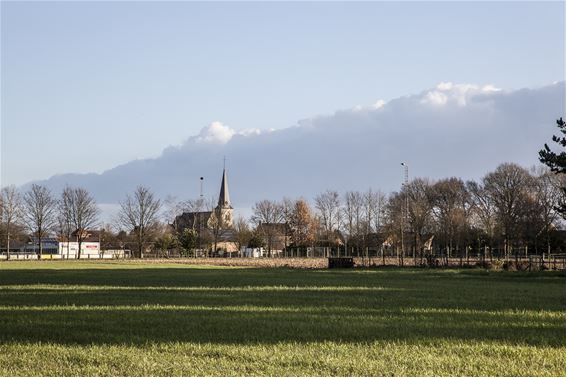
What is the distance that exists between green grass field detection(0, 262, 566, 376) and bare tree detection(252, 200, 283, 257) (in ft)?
363

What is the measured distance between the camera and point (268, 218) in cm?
14000

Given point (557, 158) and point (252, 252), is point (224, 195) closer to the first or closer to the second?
point (252, 252)

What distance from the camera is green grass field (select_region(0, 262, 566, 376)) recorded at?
10758mm

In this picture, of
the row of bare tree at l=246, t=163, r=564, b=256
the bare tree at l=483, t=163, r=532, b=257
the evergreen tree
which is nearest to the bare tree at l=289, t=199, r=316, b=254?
the row of bare tree at l=246, t=163, r=564, b=256

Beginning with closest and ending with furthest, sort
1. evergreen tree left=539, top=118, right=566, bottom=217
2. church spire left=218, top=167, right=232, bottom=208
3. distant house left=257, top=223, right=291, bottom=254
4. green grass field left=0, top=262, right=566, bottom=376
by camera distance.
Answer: green grass field left=0, top=262, right=566, bottom=376, evergreen tree left=539, top=118, right=566, bottom=217, distant house left=257, top=223, right=291, bottom=254, church spire left=218, top=167, right=232, bottom=208

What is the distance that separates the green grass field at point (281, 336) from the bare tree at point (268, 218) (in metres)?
111

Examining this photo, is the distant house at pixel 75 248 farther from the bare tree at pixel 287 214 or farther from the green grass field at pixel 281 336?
the green grass field at pixel 281 336

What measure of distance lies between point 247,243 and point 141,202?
935 inches

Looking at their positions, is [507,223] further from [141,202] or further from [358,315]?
[358,315]

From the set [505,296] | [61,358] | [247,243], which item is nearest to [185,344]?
[61,358]

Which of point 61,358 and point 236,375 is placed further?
point 61,358

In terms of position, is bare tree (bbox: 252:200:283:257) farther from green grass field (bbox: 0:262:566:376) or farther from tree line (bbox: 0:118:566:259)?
green grass field (bbox: 0:262:566:376)

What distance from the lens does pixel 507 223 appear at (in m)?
101

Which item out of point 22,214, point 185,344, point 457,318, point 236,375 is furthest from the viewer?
point 22,214
